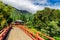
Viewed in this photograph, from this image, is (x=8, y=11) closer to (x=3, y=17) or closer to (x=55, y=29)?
(x=3, y=17)

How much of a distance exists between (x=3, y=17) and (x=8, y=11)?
5712mm

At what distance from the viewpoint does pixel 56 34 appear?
55156 mm

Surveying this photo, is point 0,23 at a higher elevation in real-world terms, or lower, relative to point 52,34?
higher

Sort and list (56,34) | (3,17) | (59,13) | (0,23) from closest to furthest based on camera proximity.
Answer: (0,23)
(3,17)
(56,34)
(59,13)

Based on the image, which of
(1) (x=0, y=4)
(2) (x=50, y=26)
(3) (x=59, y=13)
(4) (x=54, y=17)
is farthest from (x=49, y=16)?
→ (1) (x=0, y=4)

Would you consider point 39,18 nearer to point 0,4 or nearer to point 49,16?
point 49,16

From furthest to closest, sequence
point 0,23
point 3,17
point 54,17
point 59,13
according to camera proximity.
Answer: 1. point 59,13
2. point 54,17
3. point 3,17
4. point 0,23

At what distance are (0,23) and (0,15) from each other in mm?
2726

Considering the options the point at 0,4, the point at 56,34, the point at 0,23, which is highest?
the point at 0,4

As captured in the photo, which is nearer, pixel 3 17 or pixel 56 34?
pixel 3 17

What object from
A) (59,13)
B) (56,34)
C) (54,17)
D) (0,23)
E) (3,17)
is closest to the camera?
(0,23)

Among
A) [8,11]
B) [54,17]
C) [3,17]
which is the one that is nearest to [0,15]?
[3,17]

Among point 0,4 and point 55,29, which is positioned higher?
point 0,4

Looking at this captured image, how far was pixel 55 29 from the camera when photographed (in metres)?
55.6
